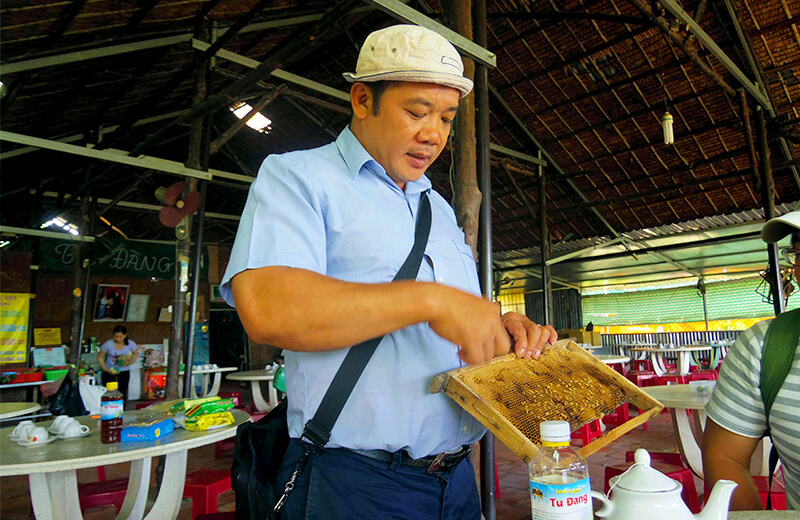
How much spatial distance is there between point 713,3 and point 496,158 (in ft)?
14.3

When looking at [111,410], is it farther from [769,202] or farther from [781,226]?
[769,202]

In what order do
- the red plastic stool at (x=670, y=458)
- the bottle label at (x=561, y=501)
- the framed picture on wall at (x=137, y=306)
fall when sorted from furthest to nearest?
the framed picture on wall at (x=137, y=306), the red plastic stool at (x=670, y=458), the bottle label at (x=561, y=501)

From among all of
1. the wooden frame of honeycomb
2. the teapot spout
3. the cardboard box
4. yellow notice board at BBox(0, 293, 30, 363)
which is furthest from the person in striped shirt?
yellow notice board at BBox(0, 293, 30, 363)

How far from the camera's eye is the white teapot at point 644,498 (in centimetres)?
80

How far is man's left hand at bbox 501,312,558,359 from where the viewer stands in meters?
1.13

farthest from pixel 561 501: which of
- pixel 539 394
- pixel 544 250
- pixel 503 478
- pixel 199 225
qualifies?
pixel 544 250

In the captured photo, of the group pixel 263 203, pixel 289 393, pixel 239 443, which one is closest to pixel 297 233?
pixel 263 203

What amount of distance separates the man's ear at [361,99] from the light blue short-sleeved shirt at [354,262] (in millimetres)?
85

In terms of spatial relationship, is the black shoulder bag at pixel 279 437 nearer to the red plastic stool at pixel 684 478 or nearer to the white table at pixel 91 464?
the white table at pixel 91 464

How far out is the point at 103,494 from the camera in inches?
108

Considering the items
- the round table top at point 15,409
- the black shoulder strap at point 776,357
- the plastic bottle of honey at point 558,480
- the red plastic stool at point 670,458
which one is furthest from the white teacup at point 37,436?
the red plastic stool at point 670,458

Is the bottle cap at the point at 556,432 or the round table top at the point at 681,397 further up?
the bottle cap at the point at 556,432

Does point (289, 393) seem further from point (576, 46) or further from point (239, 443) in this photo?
point (576, 46)

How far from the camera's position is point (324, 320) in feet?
2.63
